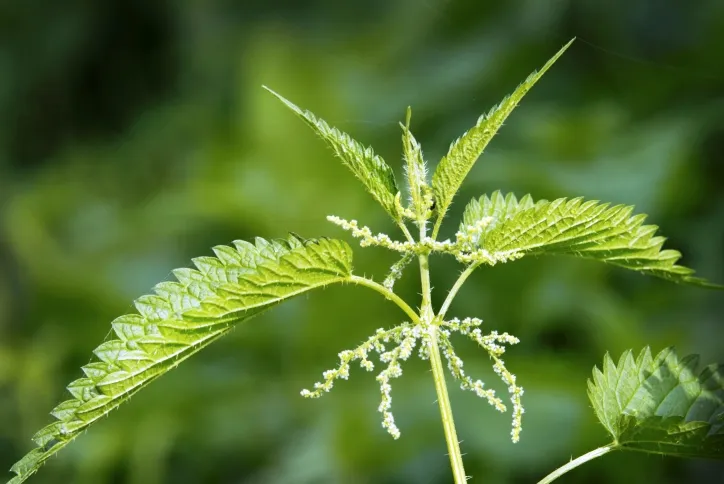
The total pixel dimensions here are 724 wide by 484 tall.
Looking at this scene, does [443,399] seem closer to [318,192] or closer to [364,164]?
[364,164]

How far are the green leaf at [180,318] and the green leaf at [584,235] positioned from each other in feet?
0.40

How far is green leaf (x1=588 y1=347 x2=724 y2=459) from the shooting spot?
2.06 feet

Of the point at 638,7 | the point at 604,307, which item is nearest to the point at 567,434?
the point at 604,307

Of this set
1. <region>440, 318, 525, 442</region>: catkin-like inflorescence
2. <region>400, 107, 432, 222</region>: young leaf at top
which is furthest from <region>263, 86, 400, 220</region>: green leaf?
<region>440, 318, 525, 442</region>: catkin-like inflorescence

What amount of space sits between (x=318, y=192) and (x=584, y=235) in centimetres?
200

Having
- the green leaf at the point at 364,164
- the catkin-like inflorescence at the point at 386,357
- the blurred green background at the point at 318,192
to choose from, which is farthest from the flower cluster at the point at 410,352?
the blurred green background at the point at 318,192

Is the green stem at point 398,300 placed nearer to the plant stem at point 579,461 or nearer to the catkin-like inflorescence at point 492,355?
the catkin-like inflorescence at point 492,355

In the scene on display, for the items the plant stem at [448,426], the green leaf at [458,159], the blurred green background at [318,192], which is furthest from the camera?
the blurred green background at [318,192]

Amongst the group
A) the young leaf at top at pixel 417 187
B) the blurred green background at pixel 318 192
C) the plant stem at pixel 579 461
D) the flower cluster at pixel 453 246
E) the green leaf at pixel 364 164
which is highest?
the blurred green background at pixel 318 192

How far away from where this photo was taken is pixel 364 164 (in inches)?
27.0

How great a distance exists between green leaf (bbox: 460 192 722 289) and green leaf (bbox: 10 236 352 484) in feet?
0.40

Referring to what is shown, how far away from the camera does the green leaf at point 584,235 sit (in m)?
0.64

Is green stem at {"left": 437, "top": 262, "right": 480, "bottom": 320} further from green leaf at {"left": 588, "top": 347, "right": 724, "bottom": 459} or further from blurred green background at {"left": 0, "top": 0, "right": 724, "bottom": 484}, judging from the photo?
blurred green background at {"left": 0, "top": 0, "right": 724, "bottom": 484}

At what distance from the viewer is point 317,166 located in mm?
2689
